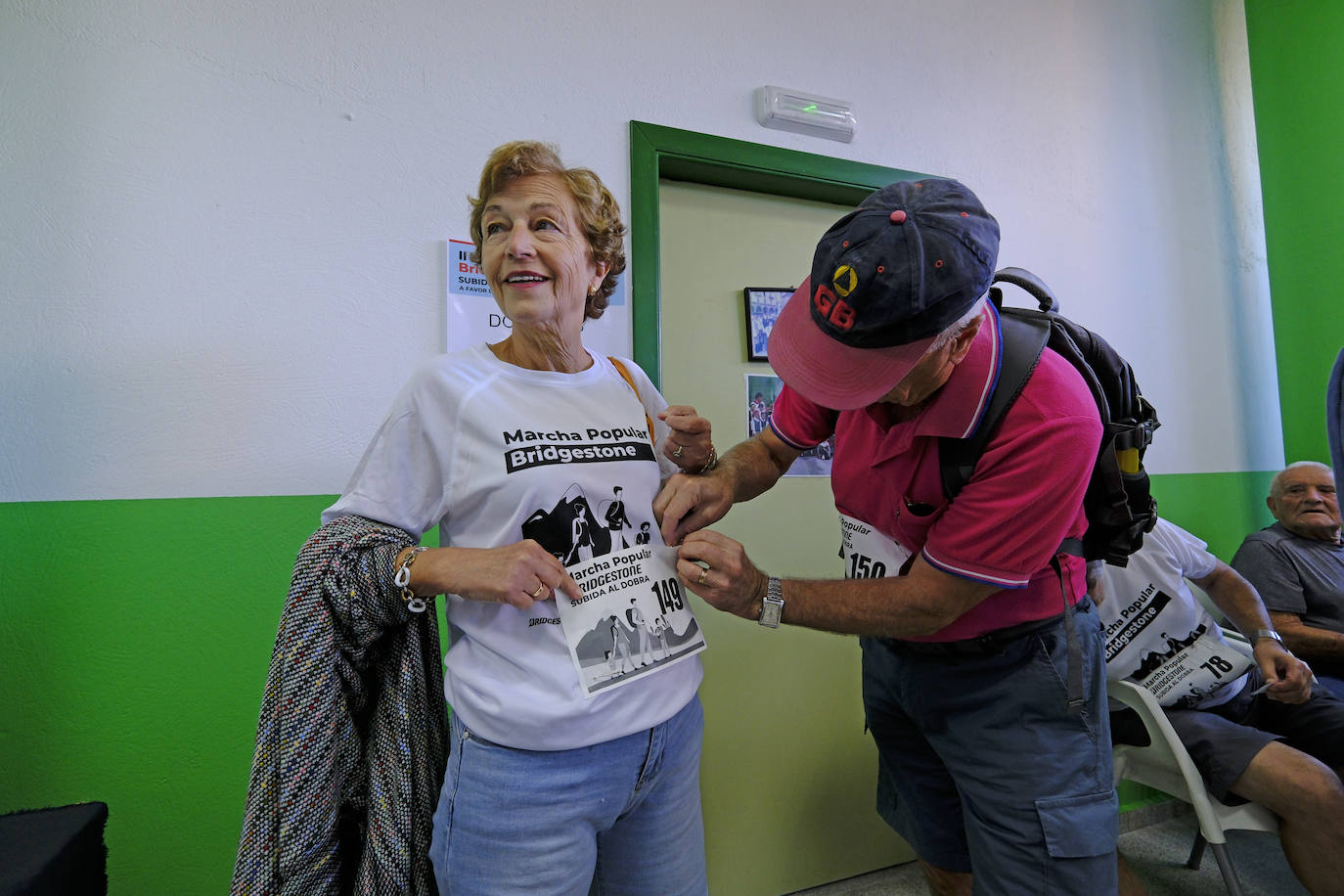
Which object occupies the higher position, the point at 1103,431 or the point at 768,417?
the point at 768,417

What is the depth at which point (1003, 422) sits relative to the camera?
1100 millimetres

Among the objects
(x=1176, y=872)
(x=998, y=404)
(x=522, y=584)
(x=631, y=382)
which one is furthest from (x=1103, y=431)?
(x=1176, y=872)

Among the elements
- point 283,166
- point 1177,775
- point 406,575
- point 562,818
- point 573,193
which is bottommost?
point 1177,775

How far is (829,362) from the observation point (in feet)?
3.47

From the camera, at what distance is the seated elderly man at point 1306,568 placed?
2297mm

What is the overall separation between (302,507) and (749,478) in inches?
39.8

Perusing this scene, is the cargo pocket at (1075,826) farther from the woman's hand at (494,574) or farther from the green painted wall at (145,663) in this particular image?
the green painted wall at (145,663)

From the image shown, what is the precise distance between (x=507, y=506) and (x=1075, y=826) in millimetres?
1109

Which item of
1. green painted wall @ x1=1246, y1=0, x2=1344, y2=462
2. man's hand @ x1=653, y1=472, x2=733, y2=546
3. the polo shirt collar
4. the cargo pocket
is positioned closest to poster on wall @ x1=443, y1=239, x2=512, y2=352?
man's hand @ x1=653, y1=472, x2=733, y2=546

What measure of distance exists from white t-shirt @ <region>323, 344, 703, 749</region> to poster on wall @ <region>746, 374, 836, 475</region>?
1155 mm

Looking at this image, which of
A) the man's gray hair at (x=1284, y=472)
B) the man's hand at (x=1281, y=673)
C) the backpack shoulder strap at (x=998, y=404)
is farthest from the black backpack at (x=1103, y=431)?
the man's gray hair at (x=1284, y=472)

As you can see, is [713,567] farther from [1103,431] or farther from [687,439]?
[1103,431]

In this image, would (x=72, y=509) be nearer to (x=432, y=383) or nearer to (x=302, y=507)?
(x=302, y=507)

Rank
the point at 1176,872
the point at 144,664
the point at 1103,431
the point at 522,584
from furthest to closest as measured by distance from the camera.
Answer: the point at 1176,872 < the point at 144,664 < the point at 1103,431 < the point at 522,584
